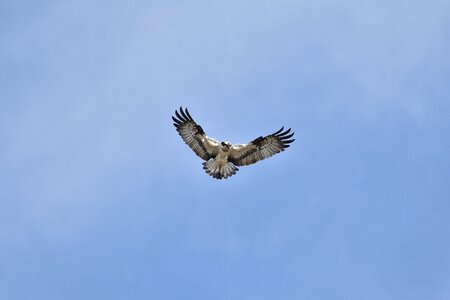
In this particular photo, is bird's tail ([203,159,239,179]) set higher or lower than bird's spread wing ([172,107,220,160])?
lower

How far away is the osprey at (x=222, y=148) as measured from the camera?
2011cm

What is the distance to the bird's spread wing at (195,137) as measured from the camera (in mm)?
20298

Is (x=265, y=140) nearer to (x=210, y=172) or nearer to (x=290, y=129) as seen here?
(x=290, y=129)

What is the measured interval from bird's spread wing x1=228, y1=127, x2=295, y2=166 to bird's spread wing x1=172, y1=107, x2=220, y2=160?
83 centimetres

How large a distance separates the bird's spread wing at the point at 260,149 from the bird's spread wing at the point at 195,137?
83cm

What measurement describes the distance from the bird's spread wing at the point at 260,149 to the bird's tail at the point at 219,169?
33 cm

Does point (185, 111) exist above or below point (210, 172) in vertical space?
above

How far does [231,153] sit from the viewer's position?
20.2 m

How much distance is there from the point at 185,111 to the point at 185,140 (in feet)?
3.80

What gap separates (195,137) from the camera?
20594mm

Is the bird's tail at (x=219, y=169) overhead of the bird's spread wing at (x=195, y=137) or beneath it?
beneath

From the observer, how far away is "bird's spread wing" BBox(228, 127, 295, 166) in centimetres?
2038

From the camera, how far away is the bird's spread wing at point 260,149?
20.4 meters

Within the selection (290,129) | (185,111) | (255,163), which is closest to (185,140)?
(185,111)
